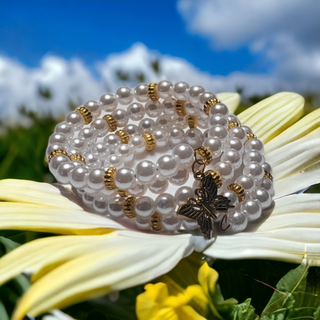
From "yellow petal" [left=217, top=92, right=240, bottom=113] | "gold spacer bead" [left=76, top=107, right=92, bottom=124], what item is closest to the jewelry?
"gold spacer bead" [left=76, top=107, right=92, bottom=124]

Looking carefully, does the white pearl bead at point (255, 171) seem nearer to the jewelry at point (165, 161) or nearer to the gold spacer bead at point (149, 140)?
the jewelry at point (165, 161)

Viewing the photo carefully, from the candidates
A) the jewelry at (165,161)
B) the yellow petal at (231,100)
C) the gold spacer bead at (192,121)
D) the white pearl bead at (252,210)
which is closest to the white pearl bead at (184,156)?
the jewelry at (165,161)

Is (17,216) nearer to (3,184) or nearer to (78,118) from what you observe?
(3,184)

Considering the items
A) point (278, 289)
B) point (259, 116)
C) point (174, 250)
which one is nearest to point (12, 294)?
point (174, 250)

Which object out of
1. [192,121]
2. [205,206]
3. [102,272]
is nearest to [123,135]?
[192,121]

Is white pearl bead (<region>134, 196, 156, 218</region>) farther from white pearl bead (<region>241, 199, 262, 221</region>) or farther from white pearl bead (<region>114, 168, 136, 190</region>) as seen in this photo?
white pearl bead (<region>241, 199, 262, 221</region>)
